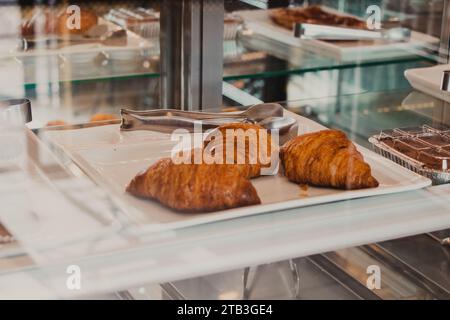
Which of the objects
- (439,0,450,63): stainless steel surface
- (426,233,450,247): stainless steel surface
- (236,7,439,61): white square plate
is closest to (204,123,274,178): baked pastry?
(426,233,450,247): stainless steel surface

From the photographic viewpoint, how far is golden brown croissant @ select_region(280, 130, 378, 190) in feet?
1.91

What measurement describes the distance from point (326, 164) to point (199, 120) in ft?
0.44

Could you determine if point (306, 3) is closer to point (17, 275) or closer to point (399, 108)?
point (399, 108)

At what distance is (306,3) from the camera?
94cm

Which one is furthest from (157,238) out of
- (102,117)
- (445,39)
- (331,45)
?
(445,39)

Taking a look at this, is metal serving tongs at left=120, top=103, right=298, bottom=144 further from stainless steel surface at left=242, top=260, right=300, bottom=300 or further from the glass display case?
stainless steel surface at left=242, top=260, right=300, bottom=300

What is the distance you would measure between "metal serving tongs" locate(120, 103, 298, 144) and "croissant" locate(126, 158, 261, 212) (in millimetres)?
103

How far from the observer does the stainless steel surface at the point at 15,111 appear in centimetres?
65

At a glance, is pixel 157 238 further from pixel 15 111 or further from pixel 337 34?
pixel 337 34

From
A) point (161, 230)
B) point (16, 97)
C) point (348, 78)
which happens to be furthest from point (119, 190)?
point (348, 78)

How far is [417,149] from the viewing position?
26.3 inches

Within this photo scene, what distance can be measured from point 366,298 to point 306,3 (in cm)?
49

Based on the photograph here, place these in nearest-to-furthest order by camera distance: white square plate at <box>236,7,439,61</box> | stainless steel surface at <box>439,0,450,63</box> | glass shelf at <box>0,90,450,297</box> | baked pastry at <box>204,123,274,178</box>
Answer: glass shelf at <box>0,90,450,297</box>, baked pastry at <box>204,123,274,178</box>, white square plate at <box>236,7,439,61</box>, stainless steel surface at <box>439,0,450,63</box>

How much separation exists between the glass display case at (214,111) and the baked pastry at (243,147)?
0.02 metres
